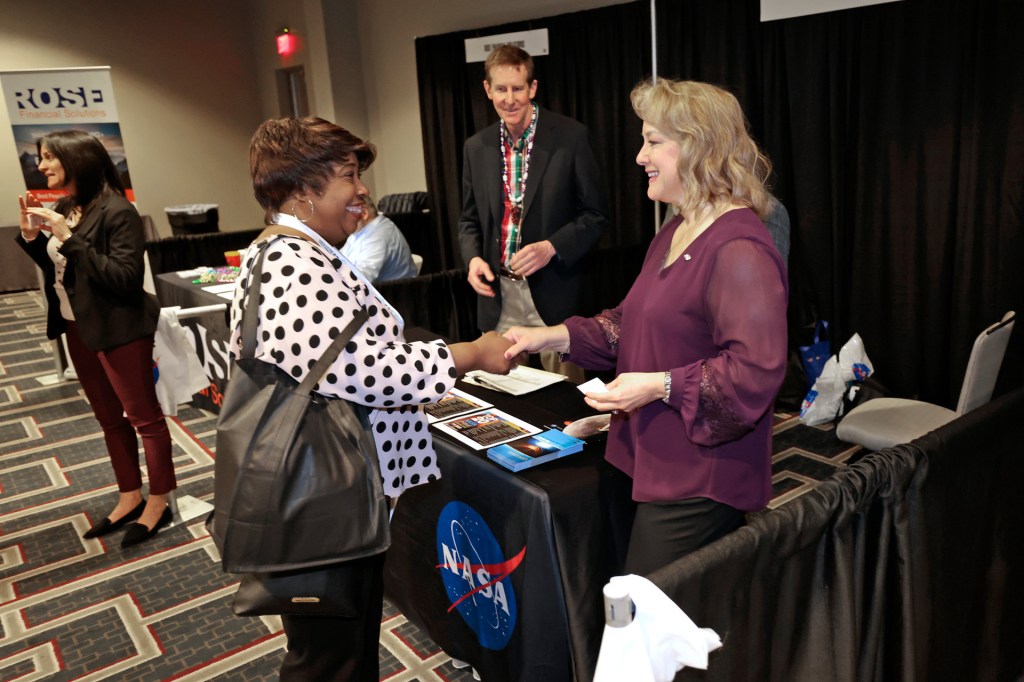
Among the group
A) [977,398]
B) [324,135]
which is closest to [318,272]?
[324,135]

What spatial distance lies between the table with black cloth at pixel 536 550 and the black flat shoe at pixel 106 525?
1.94 m

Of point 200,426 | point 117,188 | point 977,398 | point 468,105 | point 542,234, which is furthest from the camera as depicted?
point 468,105

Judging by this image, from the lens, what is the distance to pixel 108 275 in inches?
107

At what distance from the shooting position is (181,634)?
263cm

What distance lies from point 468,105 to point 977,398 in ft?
18.0

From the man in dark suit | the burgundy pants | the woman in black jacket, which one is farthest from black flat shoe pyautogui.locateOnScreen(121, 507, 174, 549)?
the man in dark suit

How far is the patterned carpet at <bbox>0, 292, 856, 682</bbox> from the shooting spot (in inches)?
97.5

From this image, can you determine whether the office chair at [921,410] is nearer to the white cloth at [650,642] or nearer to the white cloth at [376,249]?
the white cloth at [650,642]

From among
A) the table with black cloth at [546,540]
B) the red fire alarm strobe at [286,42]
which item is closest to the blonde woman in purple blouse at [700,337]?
the table with black cloth at [546,540]

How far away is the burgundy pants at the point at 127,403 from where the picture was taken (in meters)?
2.95

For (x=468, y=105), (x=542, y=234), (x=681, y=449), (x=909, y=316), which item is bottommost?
(x=909, y=316)

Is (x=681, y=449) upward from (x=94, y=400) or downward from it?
upward

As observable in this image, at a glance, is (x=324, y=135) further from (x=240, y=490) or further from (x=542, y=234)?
(x=542, y=234)

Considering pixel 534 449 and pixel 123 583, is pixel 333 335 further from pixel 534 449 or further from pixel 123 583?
pixel 123 583
